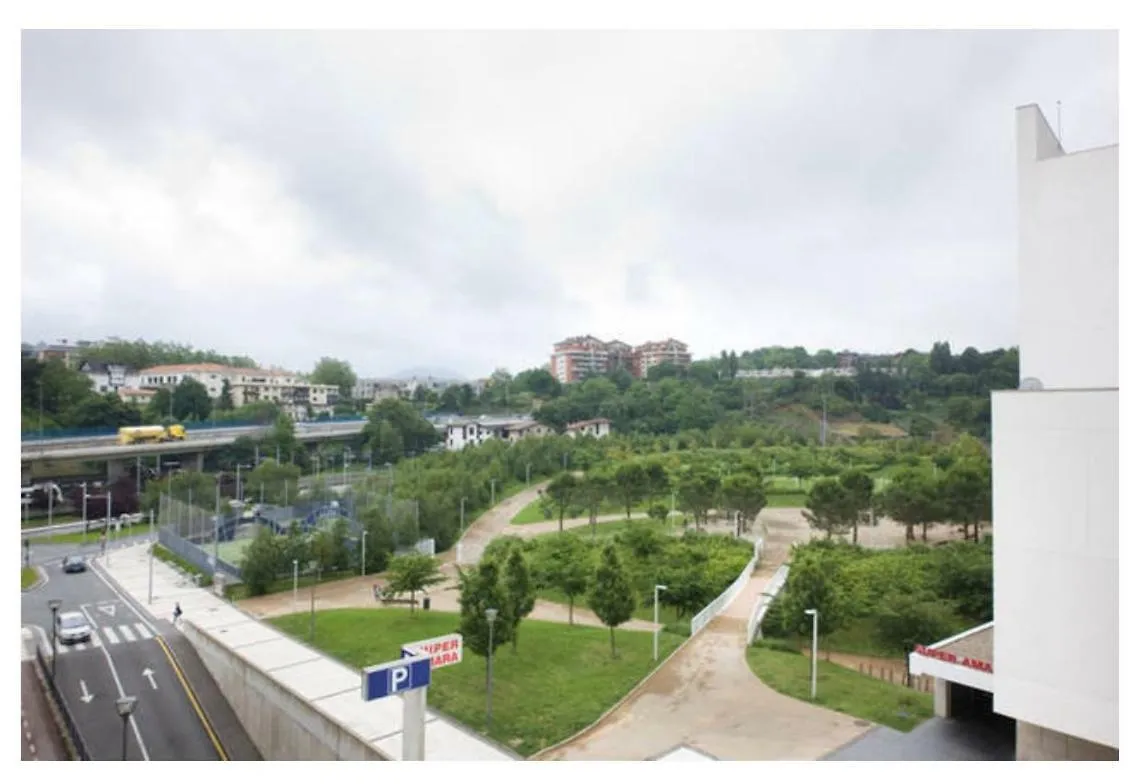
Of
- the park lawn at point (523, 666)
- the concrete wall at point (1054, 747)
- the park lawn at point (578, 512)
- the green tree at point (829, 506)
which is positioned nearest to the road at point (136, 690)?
the park lawn at point (523, 666)

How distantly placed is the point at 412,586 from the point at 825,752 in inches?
236

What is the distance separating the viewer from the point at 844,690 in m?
6.78

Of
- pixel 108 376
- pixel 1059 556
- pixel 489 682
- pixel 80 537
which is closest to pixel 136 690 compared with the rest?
pixel 489 682

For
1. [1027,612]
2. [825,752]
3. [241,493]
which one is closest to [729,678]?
[825,752]

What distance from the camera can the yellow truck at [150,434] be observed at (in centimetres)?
1279

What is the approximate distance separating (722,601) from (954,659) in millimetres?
3941

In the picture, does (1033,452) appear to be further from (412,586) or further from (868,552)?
(868,552)

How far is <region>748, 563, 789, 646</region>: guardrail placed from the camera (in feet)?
27.5

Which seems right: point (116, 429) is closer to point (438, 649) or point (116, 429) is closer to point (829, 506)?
point (438, 649)

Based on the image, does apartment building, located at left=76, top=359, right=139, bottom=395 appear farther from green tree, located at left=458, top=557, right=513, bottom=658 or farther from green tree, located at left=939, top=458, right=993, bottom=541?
green tree, located at left=939, top=458, right=993, bottom=541

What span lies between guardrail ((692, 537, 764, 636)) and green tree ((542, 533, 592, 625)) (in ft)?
5.10

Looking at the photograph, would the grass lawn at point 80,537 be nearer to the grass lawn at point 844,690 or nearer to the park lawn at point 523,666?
the park lawn at point 523,666

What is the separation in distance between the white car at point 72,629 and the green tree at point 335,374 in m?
18.7

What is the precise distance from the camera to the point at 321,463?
64.3 ft
